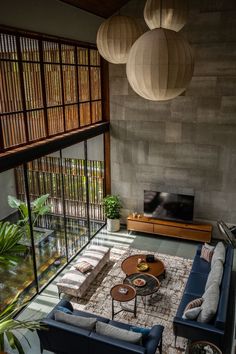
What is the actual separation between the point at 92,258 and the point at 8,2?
16.9 ft

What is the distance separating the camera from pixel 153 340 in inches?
187

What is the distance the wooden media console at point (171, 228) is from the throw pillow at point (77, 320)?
14.3 feet

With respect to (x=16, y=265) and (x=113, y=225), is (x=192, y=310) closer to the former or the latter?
(x=16, y=265)

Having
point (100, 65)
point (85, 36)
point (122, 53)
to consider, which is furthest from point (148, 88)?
point (100, 65)

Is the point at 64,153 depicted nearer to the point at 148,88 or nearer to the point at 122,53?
the point at 122,53

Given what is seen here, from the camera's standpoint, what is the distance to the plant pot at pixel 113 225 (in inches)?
368

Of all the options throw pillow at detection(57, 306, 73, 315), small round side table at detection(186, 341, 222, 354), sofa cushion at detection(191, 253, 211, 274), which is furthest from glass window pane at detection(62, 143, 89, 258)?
small round side table at detection(186, 341, 222, 354)

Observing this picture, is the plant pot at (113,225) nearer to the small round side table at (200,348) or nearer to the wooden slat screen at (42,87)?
the wooden slat screen at (42,87)

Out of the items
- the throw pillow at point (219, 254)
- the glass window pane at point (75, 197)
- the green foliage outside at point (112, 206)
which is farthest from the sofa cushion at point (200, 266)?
the glass window pane at point (75, 197)

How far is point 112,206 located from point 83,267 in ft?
8.77

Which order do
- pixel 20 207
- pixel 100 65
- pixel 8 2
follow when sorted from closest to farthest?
pixel 8 2 → pixel 20 207 → pixel 100 65

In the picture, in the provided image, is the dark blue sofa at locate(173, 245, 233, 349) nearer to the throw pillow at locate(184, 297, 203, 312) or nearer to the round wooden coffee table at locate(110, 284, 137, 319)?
A: the throw pillow at locate(184, 297, 203, 312)

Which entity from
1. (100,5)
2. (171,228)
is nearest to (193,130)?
(171,228)

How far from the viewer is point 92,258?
7.19m
